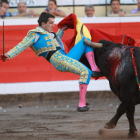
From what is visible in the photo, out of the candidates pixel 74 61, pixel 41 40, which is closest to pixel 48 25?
pixel 41 40

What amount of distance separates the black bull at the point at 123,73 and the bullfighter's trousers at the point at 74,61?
1.26 ft

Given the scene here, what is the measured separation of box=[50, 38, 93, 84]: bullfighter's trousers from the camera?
4.40 meters

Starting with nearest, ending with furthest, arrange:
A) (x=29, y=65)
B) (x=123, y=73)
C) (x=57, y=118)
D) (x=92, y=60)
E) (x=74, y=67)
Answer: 1. (x=123, y=73)
2. (x=92, y=60)
3. (x=74, y=67)
4. (x=57, y=118)
5. (x=29, y=65)

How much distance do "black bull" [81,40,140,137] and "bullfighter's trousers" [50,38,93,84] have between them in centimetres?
39

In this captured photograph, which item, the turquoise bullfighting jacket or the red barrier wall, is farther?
the red barrier wall

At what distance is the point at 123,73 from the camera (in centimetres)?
373

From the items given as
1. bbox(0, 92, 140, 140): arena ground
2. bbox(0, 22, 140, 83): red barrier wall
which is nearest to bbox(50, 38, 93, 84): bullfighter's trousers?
bbox(0, 92, 140, 140): arena ground

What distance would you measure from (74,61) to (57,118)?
1.04m

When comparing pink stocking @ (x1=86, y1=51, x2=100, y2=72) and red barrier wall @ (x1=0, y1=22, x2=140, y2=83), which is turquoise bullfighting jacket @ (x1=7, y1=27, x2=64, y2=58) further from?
red barrier wall @ (x1=0, y1=22, x2=140, y2=83)

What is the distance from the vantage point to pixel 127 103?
3773 millimetres

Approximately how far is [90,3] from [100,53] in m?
3.77

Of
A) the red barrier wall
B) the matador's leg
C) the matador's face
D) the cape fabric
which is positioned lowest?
the red barrier wall

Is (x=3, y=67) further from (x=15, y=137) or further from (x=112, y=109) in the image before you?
(x=15, y=137)

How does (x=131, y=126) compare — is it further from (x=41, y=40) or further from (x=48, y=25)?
(x=48, y=25)
